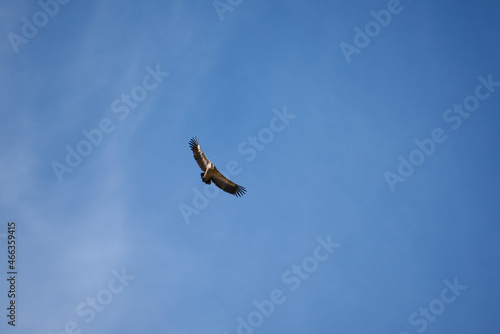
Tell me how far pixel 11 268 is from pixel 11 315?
342 cm

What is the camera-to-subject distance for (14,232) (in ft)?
83.5

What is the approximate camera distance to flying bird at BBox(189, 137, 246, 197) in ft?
70.5

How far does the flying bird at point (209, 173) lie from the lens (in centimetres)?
2148

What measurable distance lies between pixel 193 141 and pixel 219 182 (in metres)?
3.30

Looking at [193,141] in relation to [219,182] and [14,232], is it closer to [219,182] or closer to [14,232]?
[219,182]

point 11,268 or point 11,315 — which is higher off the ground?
point 11,268

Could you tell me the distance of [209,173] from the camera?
21.5 m

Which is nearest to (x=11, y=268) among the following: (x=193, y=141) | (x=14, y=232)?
(x=14, y=232)

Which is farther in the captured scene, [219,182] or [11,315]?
[11,315]

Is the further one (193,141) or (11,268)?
(11,268)

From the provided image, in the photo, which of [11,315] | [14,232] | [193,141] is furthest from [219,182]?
[11,315]

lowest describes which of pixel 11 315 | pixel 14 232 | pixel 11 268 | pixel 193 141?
pixel 11 315

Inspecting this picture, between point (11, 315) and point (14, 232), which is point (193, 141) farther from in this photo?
point (11, 315)

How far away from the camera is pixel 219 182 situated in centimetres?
2230
